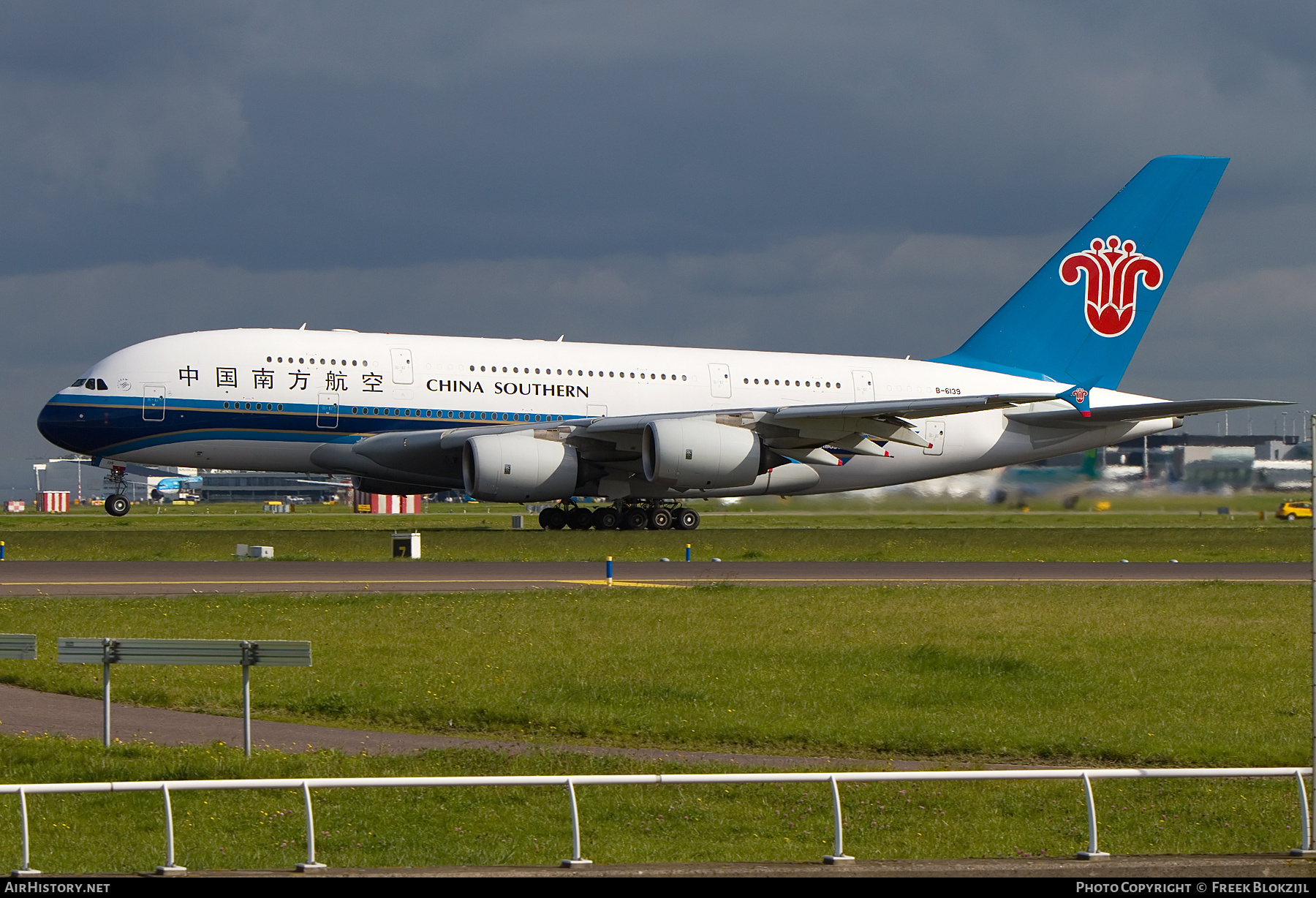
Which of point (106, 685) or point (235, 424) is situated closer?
point (106, 685)

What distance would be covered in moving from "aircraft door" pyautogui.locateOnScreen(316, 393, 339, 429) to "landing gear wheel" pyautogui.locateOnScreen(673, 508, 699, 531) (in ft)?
32.7

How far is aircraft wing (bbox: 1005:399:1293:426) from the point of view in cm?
3978

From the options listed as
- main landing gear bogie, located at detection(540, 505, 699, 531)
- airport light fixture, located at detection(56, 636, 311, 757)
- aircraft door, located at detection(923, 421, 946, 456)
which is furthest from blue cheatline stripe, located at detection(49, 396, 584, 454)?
airport light fixture, located at detection(56, 636, 311, 757)

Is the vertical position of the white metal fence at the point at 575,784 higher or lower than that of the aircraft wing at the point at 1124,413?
lower

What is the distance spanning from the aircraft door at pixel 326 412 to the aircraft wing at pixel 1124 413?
20231 mm

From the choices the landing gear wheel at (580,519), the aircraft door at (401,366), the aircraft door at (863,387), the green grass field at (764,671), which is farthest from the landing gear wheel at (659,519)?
the green grass field at (764,671)

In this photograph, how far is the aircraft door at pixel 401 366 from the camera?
38.4 meters

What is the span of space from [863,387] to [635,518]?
28.0 ft

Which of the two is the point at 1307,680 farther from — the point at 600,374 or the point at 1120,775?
the point at 600,374

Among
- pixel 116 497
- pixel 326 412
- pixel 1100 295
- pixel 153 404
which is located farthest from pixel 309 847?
pixel 1100 295

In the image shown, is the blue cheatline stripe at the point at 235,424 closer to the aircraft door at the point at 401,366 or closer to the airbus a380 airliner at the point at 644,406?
the airbus a380 airliner at the point at 644,406

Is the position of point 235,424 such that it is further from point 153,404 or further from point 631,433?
point 631,433

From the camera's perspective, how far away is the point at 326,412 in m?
37.5

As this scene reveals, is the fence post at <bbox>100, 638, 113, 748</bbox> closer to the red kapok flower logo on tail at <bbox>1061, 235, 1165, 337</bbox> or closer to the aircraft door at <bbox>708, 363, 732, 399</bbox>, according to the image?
the aircraft door at <bbox>708, 363, 732, 399</bbox>
